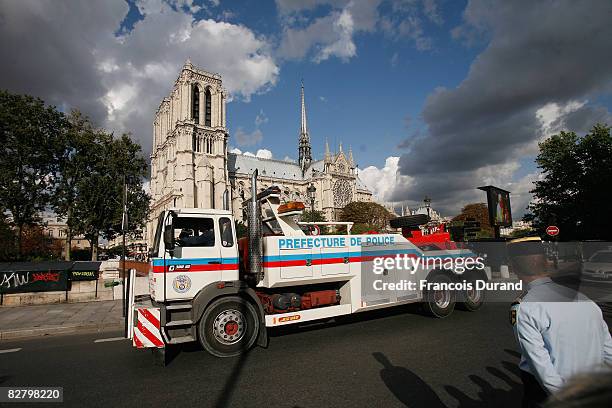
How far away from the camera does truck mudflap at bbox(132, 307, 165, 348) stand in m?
6.11

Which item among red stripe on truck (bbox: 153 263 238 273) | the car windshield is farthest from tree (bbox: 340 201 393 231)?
red stripe on truck (bbox: 153 263 238 273)

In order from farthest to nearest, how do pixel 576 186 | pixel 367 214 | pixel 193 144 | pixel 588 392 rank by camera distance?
pixel 193 144, pixel 367 214, pixel 576 186, pixel 588 392

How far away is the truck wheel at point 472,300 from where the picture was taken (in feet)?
31.0

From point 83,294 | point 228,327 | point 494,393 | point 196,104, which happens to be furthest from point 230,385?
point 196,104

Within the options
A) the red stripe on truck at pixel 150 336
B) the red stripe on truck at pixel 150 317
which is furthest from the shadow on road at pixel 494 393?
the red stripe on truck at pixel 150 317

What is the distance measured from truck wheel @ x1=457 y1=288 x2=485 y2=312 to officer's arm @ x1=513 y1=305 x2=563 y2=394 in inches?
300

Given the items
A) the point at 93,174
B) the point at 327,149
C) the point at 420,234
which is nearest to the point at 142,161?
the point at 93,174

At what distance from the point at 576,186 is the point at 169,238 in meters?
34.3

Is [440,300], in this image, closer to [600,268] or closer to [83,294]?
[600,268]

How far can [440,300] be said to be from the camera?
29.6 ft

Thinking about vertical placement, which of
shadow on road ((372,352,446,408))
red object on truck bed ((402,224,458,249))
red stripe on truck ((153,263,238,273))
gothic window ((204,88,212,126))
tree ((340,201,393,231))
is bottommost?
shadow on road ((372,352,446,408))

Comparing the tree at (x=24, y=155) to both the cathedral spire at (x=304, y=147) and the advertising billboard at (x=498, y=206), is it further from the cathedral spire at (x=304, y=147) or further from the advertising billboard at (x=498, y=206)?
the cathedral spire at (x=304, y=147)

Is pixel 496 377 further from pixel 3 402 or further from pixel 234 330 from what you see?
pixel 3 402

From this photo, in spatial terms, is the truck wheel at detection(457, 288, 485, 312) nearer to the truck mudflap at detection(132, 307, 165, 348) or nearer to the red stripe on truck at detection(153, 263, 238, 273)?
the red stripe on truck at detection(153, 263, 238, 273)
